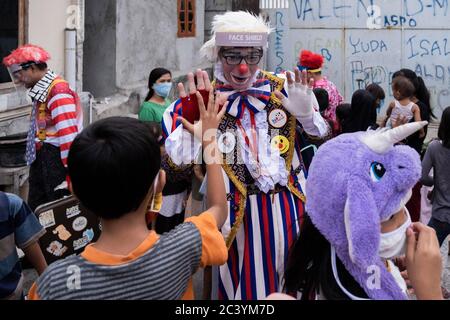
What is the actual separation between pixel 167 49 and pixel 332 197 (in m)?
11.3

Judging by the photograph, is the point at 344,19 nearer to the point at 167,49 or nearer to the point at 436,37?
the point at 436,37

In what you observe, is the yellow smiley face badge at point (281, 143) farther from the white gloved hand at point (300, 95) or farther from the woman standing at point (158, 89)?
the woman standing at point (158, 89)

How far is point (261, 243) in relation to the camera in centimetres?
426

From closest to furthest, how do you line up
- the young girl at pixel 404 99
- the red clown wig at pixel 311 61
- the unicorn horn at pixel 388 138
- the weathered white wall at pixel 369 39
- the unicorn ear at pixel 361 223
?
1. the unicorn ear at pixel 361 223
2. the unicorn horn at pixel 388 138
3. the young girl at pixel 404 99
4. the red clown wig at pixel 311 61
5. the weathered white wall at pixel 369 39

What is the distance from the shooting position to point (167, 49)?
13.4 metres

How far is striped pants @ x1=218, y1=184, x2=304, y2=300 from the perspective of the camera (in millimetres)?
4234

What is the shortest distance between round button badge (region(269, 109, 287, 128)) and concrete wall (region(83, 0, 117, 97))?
7.22m

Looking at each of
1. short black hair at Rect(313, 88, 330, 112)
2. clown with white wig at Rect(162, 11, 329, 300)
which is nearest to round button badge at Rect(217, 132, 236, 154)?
clown with white wig at Rect(162, 11, 329, 300)

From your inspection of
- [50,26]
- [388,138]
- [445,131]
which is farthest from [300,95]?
[50,26]

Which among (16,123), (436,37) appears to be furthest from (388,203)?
(436,37)

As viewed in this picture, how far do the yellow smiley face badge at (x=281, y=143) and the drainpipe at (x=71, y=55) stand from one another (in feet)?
17.7

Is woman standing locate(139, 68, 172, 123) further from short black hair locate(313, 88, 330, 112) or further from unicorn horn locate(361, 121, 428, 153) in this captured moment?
unicorn horn locate(361, 121, 428, 153)

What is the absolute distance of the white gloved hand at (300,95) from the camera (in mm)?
4172

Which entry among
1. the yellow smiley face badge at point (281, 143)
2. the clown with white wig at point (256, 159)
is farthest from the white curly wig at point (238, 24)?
the yellow smiley face badge at point (281, 143)
